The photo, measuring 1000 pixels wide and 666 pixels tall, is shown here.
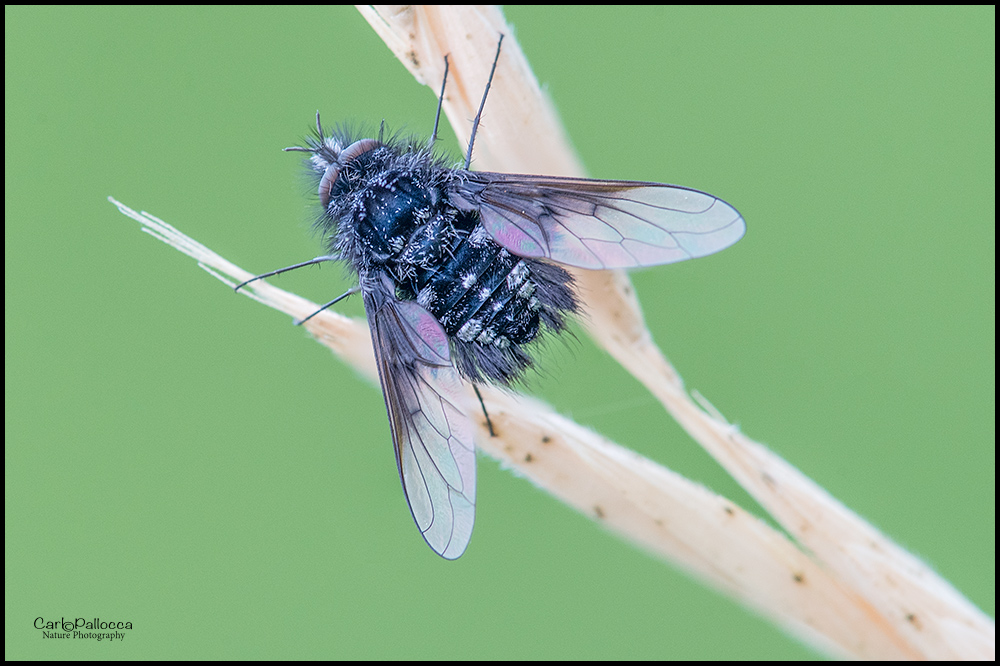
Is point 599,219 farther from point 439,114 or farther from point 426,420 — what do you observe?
point 426,420

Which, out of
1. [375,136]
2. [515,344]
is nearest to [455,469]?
[515,344]

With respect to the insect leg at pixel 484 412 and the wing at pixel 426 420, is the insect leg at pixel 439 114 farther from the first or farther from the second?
the insect leg at pixel 484 412

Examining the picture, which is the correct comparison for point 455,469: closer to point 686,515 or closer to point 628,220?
point 686,515

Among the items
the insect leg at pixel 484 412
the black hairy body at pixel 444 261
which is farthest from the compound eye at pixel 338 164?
the insect leg at pixel 484 412

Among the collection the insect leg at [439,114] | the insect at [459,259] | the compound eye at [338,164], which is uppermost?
the insect leg at [439,114]

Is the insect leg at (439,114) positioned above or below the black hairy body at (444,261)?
above

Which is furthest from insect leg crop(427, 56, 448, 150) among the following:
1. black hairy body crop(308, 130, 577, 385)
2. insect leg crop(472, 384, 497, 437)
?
insect leg crop(472, 384, 497, 437)
